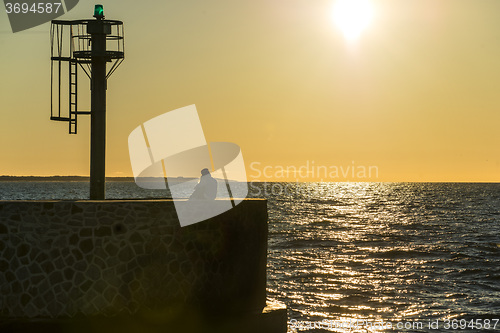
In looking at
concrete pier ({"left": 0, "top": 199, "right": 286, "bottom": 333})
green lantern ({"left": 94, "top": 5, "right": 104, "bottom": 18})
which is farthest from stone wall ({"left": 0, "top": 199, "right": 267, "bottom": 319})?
green lantern ({"left": 94, "top": 5, "right": 104, "bottom": 18})

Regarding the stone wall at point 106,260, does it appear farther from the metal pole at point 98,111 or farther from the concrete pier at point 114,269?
the metal pole at point 98,111

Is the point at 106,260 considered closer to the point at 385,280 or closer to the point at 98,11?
the point at 98,11

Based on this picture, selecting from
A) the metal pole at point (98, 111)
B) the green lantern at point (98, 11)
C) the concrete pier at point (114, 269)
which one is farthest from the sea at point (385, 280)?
the green lantern at point (98, 11)

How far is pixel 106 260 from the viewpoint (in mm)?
11164

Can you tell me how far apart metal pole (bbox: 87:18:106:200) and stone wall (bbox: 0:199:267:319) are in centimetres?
682

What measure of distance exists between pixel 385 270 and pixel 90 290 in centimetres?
1829

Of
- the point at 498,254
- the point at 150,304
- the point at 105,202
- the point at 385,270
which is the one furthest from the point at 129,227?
the point at 498,254

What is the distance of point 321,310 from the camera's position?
18719mm

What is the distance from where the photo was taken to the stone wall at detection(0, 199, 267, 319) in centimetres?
1095

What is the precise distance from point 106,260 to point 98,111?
7789 mm

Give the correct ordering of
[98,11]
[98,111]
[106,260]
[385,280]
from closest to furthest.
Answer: [106,260] < [98,111] < [98,11] < [385,280]

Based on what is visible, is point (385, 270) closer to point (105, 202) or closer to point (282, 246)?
point (282, 246)

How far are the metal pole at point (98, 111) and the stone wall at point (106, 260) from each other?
269 inches

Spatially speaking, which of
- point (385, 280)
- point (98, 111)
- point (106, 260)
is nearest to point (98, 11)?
point (98, 111)
